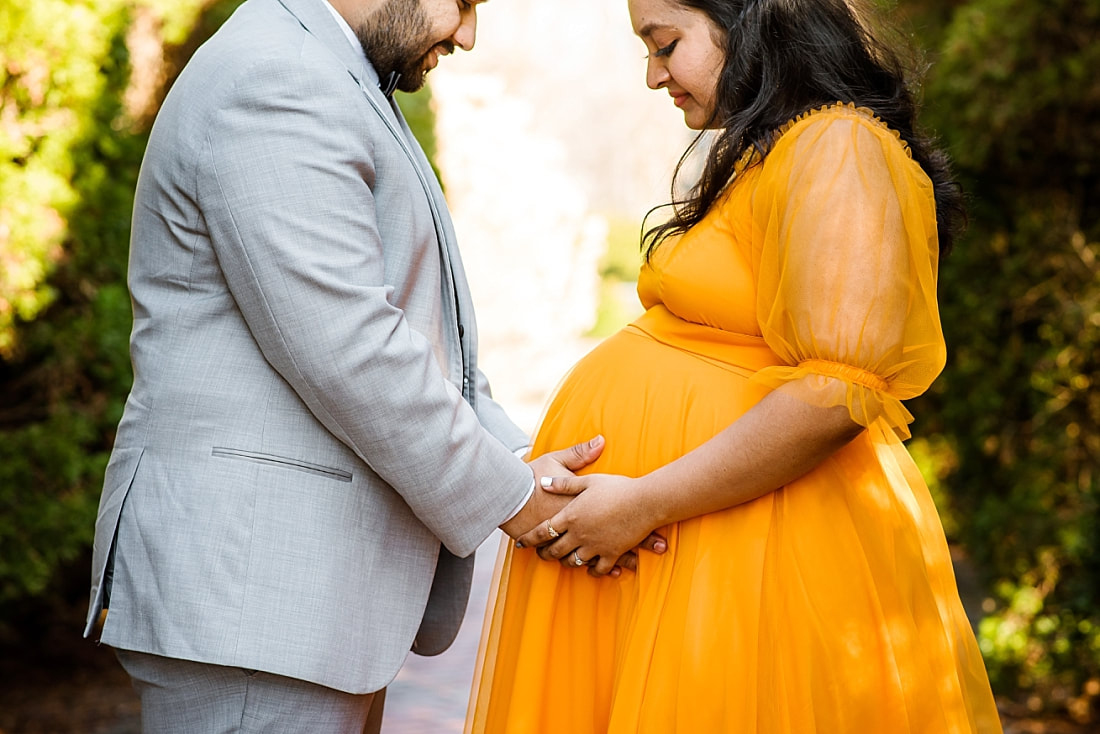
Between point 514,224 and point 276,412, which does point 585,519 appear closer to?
point 276,412

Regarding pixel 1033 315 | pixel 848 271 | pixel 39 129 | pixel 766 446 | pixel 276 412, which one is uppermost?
pixel 39 129

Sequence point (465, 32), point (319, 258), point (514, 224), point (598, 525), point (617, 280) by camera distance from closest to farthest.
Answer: point (319, 258)
point (598, 525)
point (465, 32)
point (514, 224)
point (617, 280)

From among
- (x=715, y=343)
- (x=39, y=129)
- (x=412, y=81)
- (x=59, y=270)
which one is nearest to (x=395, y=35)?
(x=412, y=81)

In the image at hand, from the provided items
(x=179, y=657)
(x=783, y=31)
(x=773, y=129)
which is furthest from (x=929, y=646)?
(x=179, y=657)

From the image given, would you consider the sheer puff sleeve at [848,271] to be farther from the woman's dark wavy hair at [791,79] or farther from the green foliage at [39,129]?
the green foliage at [39,129]

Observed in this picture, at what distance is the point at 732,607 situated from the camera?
80.9 inches

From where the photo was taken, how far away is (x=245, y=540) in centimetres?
198

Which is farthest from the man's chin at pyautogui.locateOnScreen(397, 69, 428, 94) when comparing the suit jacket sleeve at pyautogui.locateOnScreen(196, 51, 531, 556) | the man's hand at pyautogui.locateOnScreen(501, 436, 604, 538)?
the man's hand at pyautogui.locateOnScreen(501, 436, 604, 538)

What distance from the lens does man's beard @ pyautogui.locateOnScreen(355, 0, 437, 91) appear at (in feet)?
7.34

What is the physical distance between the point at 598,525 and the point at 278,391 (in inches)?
27.2

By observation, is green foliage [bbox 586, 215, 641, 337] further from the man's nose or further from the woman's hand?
the woman's hand

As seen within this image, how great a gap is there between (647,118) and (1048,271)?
23.7m

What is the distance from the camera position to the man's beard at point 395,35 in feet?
7.34

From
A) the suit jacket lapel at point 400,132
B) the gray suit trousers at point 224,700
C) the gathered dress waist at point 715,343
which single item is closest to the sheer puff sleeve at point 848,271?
the gathered dress waist at point 715,343
